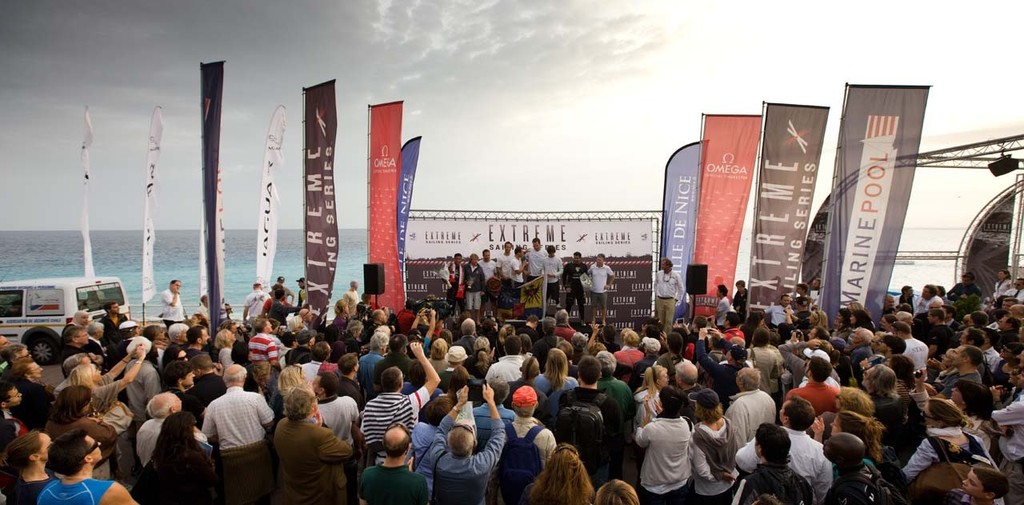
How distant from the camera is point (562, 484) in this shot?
2.55 meters

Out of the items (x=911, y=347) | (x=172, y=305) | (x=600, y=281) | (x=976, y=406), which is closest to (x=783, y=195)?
(x=600, y=281)

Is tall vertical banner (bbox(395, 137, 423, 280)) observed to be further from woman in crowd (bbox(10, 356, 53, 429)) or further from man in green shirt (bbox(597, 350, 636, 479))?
man in green shirt (bbox(597, 350, 636, 479))

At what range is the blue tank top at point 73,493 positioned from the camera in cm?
260

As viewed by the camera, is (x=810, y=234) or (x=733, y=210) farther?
(x=810, y=234)

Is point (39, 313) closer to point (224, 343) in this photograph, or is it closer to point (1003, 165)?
point (224, 343)

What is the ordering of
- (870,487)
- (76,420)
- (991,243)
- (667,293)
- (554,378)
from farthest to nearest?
(991,243)
(667,293)
(554,378)
(76,420)
(870,487)

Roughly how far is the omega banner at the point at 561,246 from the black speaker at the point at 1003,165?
9.31 metres

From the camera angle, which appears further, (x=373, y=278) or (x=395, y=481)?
(x=373, y=278)

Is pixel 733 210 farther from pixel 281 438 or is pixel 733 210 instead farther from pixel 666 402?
pixel 281 438

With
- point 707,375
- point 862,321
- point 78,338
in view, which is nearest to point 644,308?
point 862,321

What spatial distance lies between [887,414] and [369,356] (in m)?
4.73

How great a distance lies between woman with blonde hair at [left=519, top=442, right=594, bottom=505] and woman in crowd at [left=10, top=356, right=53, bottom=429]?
14.6ft

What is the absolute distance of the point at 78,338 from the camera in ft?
18.8

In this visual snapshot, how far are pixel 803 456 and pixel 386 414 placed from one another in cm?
286
